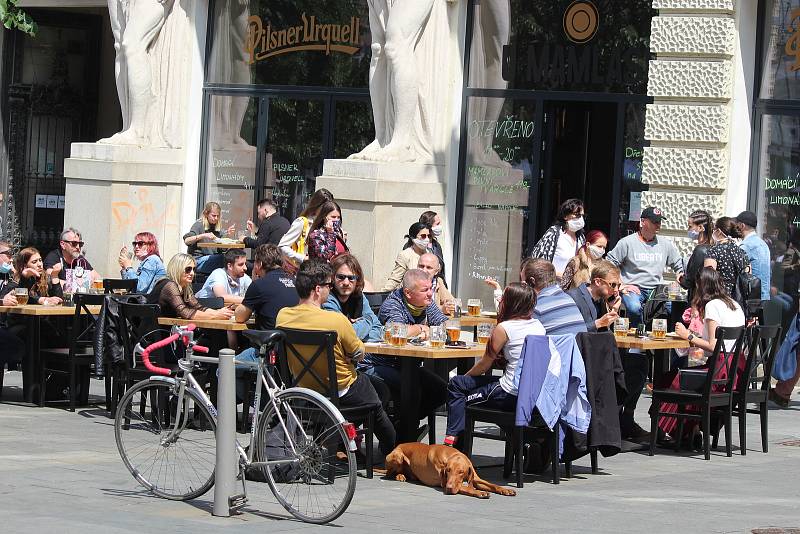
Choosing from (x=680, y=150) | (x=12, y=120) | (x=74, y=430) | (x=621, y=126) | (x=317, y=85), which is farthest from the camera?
(x=12, y=120)

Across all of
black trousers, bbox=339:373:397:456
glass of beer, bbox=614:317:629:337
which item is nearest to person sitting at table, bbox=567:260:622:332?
glass of beer, bbox=614:317:629:337

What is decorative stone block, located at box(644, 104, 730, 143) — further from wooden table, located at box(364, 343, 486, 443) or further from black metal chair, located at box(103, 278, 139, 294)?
wooden table, located at box(364, 343, 486, 443)

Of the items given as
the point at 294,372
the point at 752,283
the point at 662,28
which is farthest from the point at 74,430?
the point at 662,28

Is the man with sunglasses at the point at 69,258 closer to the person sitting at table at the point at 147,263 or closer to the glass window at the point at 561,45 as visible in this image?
the person sitting at table at the point at 147,263

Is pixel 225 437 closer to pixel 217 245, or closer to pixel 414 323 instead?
pixel 414 323

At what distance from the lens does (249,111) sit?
19.8 meters

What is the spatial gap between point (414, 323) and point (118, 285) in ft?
12.9

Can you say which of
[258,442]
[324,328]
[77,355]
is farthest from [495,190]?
[258,442]

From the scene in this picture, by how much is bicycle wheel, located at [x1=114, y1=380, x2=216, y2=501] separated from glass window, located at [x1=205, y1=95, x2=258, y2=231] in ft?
36.5

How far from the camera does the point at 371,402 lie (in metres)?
9.72

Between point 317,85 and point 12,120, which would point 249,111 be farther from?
point 12,120

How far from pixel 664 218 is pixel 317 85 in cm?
541

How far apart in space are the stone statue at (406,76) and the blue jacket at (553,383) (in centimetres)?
770

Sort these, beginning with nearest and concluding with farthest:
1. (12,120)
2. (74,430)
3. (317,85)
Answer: (74,430) < (317,85) < (12,120)
